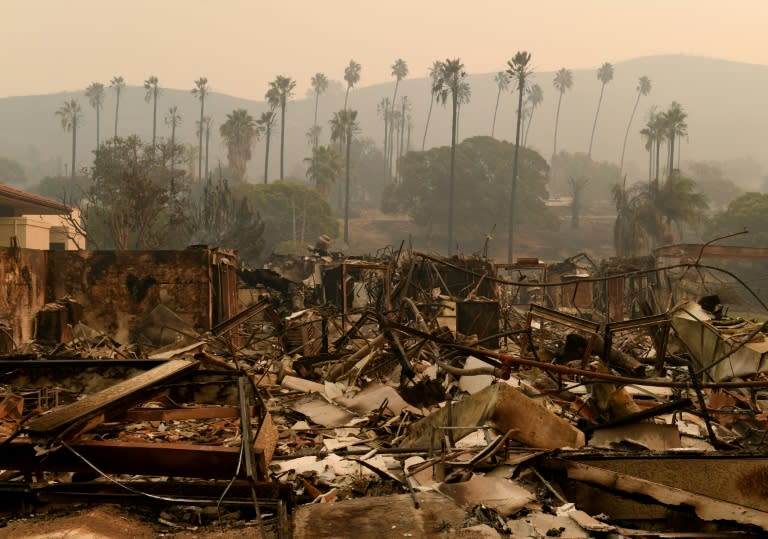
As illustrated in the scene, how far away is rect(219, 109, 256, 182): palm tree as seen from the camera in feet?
247

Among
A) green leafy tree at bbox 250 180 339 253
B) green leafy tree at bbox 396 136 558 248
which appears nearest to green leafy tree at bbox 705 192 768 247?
green leafy tree at bbox 396 136 558 248

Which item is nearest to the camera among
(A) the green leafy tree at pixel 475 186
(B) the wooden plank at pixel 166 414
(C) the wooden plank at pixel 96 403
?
(C) the wooden plank at pixel 96 403

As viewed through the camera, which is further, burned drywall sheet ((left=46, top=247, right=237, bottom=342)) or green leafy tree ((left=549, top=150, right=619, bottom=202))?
green leafy tree ((left=549, top=150, right=619, bottom=202))

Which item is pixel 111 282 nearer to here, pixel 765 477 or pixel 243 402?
pixel 243 402

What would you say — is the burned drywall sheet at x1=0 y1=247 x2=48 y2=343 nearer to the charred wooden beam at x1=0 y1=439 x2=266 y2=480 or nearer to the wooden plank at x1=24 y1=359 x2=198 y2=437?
the wooden plank at x1=24 y1=359 x2=198 y2=437

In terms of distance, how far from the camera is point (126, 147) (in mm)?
52562

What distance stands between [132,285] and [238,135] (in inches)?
2637

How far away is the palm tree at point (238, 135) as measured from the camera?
7538cm

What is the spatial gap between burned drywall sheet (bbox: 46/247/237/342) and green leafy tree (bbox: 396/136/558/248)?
5510cm

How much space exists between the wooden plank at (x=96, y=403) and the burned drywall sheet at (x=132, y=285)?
846 centimetres

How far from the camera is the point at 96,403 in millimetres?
3623

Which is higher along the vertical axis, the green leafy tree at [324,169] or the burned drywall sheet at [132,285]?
the green leafy tree at [324,169]

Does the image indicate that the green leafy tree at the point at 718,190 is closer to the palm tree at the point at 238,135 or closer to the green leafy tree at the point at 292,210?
the green leafy tree at the point at 292,210

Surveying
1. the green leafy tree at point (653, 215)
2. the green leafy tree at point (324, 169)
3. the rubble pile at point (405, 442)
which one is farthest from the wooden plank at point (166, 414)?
the green leafy tree at point (324, 169)
